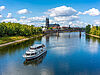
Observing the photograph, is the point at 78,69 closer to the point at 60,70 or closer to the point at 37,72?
the point at 60,70

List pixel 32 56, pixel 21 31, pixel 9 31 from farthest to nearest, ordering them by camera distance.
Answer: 1. pixel 21 31
2. pixel 9 31
3. pixel 32 56

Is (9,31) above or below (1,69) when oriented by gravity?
above

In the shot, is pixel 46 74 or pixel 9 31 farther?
pixel 9 31

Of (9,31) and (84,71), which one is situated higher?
(9,31)

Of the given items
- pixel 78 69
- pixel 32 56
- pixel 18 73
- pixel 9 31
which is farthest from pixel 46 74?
pixel 9 31

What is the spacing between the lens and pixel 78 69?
1437 inches

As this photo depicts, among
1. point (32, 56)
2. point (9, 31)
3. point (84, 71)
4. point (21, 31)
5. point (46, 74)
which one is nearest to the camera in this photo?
point (46, 74)

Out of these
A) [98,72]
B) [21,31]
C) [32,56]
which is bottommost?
[98,72]

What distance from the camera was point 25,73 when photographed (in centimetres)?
3322

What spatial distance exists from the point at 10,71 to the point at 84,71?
78.8ft

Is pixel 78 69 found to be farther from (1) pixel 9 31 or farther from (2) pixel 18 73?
(1) pixel 9 31

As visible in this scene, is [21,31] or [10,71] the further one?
[21,31]

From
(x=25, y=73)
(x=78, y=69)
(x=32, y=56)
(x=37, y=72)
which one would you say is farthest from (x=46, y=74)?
(x=32, y=56)

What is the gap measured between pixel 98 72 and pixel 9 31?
347 ft
